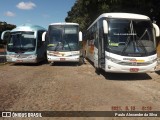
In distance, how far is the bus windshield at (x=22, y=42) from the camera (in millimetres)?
21664

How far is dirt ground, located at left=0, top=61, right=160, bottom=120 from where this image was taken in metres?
9.15

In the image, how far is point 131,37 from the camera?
14.8 meters

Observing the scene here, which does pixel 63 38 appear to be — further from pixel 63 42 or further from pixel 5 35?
pixel 5 35

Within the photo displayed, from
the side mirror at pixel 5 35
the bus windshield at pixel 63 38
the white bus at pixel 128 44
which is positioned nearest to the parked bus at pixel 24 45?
the side mirror at pixel 5 35

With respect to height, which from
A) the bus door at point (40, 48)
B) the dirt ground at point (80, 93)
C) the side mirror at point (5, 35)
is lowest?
the dirt ground at point (80, 93)

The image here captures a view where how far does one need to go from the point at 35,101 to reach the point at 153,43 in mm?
7472

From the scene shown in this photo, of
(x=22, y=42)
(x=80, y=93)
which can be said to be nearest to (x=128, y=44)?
(x=80, y=93)

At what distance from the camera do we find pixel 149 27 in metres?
15.2

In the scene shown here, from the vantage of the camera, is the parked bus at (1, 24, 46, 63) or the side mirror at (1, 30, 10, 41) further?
the side mirror at (1, 30, 10, 41)

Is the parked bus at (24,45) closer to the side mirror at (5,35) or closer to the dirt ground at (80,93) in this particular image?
the side mirror at (5,35)

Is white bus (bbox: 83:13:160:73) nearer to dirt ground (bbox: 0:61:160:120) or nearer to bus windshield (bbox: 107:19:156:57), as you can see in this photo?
bus windshield (bbox: 107:19:156:57)

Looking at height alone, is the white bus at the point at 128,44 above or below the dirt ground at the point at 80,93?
above

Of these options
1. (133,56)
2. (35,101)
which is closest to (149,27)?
(133,56)

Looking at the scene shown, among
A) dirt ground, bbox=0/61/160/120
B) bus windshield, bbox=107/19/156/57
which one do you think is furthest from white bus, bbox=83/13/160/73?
dirt ground, bbox=0/61/160/120
